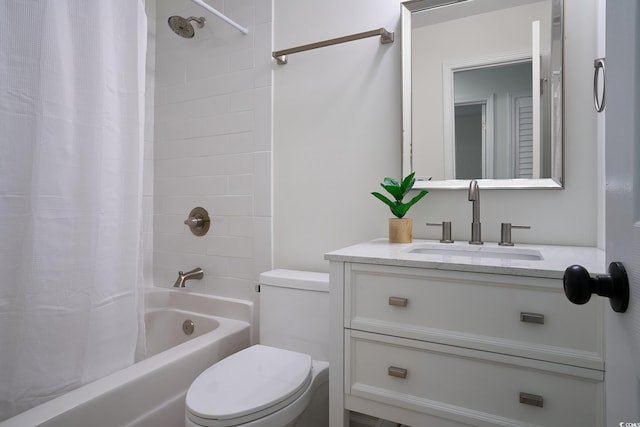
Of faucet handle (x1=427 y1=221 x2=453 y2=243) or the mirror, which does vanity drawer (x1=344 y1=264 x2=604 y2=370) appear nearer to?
faucet handle (x1=427 y1=221 x2=453 y2=243)

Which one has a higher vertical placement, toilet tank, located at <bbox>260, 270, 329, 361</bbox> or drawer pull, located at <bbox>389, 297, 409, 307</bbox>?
drawer pull, located at <bbox>389, 297, 409, 307</bbox>

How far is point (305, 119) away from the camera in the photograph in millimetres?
1854

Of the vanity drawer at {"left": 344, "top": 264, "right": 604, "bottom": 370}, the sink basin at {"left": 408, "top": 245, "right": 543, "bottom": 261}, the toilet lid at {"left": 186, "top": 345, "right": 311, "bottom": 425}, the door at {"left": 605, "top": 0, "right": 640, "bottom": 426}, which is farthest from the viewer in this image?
the sink basin at {"left": 408, "top": 245, "right": 543, "bottom": 261}

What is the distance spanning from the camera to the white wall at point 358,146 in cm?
136

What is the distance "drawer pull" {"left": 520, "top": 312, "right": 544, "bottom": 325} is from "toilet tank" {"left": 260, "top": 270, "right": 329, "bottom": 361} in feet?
2.50

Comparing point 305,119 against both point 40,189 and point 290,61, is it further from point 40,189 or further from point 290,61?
point 40,189

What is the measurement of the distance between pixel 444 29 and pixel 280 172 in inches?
39.7

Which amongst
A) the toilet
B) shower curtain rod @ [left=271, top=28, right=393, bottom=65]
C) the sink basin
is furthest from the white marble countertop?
shower curtain rod @ [left=271, top=28, right=393, bottom=65]

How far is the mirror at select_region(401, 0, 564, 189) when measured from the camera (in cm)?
139

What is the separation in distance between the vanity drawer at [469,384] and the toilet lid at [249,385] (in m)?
0.20

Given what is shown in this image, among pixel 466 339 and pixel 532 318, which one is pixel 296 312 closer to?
pixel 466 339

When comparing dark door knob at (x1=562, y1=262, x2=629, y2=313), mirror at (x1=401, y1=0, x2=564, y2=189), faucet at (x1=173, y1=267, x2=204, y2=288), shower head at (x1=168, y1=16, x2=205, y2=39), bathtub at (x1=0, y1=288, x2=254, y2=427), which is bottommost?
bathtub at (x1=0, y1=288, x2=254, y2=427)

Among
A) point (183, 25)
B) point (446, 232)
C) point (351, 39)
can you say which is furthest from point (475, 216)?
point (183, 25)

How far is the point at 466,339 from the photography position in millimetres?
1050
